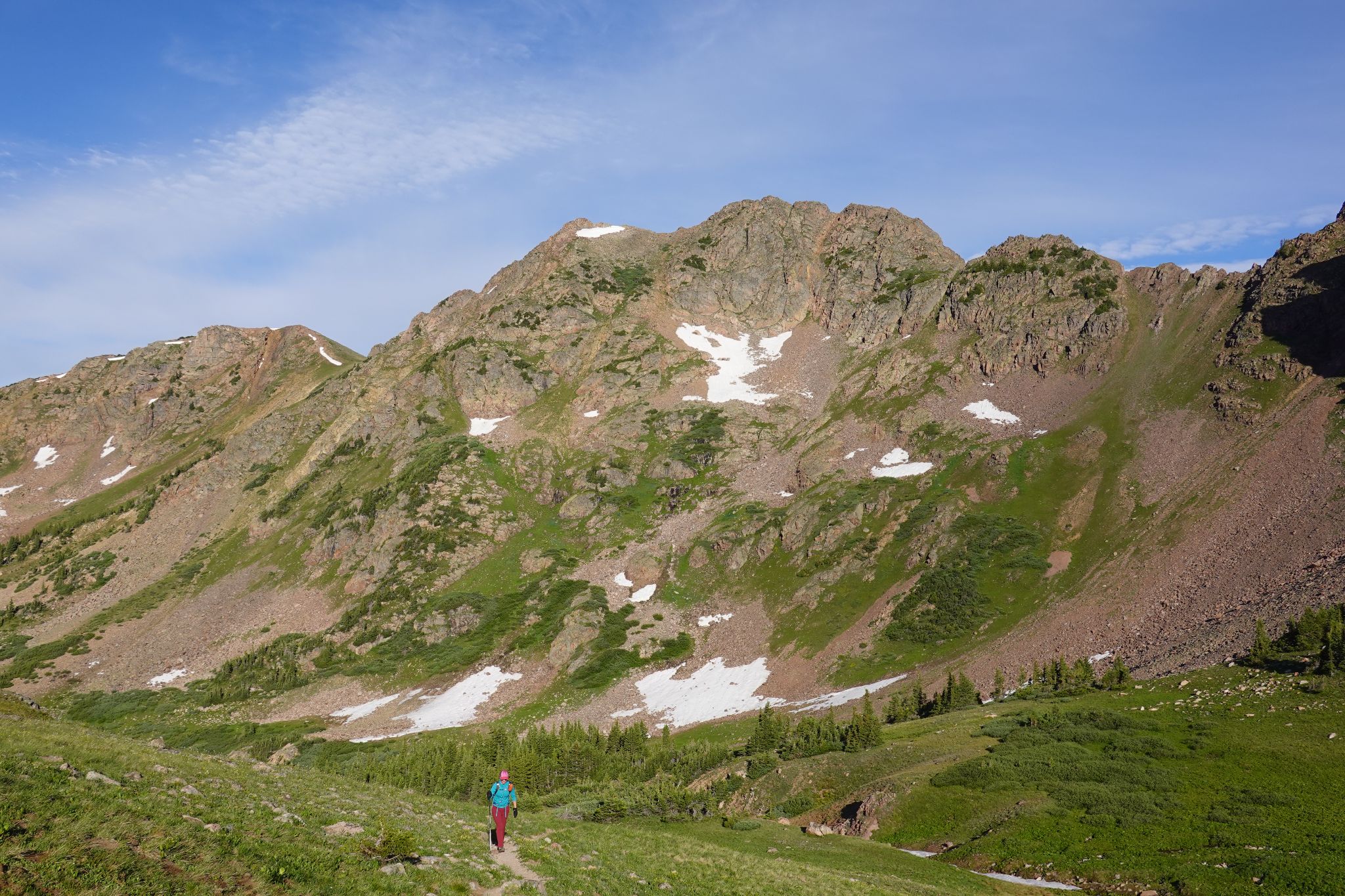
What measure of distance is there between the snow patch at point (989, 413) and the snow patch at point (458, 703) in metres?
95.6

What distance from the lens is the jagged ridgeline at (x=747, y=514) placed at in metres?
88.0

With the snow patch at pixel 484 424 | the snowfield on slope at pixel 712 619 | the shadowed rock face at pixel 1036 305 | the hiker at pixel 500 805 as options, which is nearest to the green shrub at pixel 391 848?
the hiker at pixel 500 805

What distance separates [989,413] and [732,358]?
7115cm

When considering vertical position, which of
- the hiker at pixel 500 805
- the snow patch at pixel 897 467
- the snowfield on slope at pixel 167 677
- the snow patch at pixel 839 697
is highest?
the snow patch at pixel 897 467

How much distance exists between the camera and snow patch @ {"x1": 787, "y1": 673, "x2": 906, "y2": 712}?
81.8 metres

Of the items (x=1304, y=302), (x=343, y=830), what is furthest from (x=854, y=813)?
(x=1304, y=302)

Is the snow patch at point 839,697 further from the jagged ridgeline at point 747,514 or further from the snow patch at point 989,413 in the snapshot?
the snow patch at point 989,413

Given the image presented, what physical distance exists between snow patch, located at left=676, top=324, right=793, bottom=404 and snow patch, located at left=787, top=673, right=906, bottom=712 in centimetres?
9210

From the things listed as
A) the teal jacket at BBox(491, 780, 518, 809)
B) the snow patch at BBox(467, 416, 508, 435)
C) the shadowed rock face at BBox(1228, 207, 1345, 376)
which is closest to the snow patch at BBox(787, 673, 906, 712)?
the teal jacket at BBox(491, 780, 518, 809)

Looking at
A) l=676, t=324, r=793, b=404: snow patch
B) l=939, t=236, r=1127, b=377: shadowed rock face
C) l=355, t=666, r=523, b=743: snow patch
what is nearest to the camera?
l=355, t=666, r=523, b=743: snow patch

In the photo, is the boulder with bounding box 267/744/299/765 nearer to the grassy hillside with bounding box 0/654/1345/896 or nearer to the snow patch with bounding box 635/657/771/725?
the snow patch with bounding box 635/657/771/725

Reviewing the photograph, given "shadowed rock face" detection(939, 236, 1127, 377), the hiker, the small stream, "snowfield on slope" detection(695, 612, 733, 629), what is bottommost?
the small stream

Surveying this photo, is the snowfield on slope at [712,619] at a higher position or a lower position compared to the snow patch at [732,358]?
lower

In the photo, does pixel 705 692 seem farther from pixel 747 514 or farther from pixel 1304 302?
pixel 1304 302
